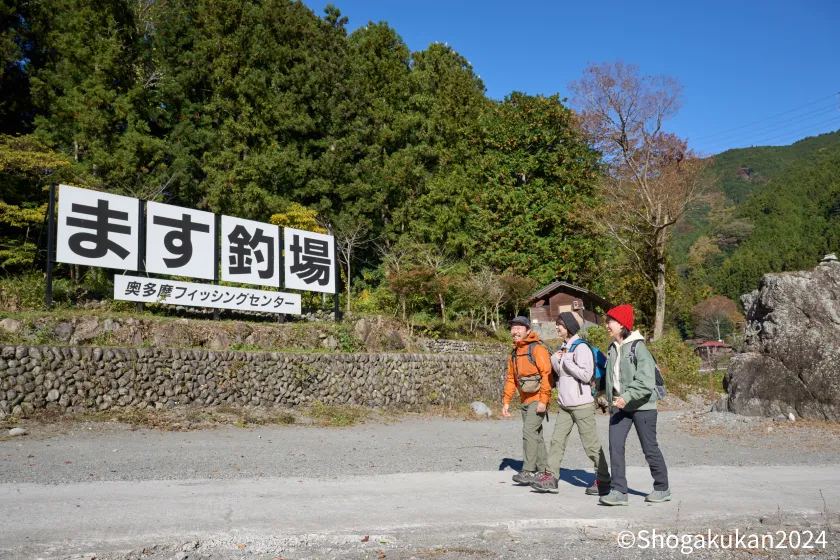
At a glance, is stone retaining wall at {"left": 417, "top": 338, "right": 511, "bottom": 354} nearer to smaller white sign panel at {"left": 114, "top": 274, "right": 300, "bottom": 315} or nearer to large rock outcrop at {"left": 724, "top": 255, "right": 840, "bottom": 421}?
smaller white sign panel at {"left": 114, "top": 274, "right": 300, "bottom": 315}

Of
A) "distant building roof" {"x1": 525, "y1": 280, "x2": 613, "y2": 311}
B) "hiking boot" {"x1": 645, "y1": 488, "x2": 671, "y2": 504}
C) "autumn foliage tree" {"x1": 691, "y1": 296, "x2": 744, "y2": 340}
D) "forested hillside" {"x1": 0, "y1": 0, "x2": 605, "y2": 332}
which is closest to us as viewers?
"hiking boot" {"x1": 645, "y1": 488, "x2": 671, "y2": 504}

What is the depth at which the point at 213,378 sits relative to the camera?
14.8 m

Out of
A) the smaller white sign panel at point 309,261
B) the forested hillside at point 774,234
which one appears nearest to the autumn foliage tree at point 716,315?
the forested hillside at point 774,234

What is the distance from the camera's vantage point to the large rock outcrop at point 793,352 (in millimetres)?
14555

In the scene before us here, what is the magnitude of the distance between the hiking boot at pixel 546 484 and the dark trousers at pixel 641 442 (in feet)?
2.22

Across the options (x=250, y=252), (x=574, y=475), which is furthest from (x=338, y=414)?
(x=574, y=475)

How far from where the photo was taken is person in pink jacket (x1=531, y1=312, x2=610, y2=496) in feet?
20.5

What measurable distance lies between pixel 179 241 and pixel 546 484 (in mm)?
13552

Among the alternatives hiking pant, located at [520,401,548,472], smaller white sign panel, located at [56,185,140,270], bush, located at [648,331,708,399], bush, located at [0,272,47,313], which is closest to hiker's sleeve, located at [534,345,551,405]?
hiking pant, located at [520,401,548,472]

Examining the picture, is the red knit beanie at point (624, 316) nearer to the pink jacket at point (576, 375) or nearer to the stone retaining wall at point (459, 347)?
the pink jacket at point (576, 375)

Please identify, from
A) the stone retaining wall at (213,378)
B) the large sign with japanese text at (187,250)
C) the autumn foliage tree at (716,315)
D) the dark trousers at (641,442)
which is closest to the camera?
the dark trousers at (641,442)

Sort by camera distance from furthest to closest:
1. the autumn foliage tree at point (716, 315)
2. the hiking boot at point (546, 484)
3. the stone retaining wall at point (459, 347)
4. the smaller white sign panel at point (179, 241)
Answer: the autumn foliage tree at point (716, 315), the stone retaining wall at point (459, 347), the smaller white sign panel at point (179, 241), the hiking boot at point (546, 484)

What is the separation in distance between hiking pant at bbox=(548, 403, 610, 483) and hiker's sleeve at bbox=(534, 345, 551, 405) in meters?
0.26

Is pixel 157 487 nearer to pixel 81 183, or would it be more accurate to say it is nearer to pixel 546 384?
pixel 546 384
